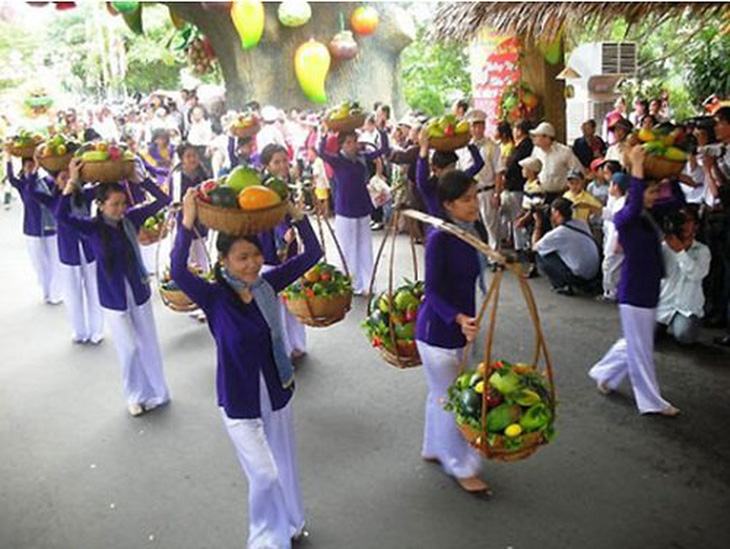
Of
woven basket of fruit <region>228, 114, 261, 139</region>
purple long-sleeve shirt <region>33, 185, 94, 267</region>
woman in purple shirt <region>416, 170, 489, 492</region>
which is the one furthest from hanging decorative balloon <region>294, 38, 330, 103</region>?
woman in purple shirt <region>416, 170, 489, 492</region>

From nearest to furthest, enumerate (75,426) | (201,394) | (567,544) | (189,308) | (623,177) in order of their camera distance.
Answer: (567,544) → (75,426) → (201,394) → (189,308) → (623,177)

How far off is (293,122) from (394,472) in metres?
10.5

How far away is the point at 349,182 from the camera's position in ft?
25.1

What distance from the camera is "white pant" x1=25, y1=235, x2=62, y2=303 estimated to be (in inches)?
341

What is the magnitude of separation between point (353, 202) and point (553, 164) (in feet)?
7.59

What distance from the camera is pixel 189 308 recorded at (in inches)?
250

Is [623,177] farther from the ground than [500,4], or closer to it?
closer to it

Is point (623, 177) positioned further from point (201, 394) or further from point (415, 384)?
point (201, 394)

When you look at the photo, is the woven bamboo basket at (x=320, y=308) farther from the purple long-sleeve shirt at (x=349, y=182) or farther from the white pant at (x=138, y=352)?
the purple long-sleeve shirt at (x=349, y=182)

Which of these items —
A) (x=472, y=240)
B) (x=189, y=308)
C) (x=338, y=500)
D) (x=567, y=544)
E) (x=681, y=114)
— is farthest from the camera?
(x=681, y=114)

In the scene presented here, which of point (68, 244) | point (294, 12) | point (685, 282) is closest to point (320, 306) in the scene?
point (685, 282)

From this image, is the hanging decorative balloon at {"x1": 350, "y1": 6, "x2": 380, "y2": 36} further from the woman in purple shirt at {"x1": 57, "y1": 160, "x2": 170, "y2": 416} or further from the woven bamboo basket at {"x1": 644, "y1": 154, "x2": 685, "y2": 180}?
the woven bamboo basket at {"x1": 644, "y1": 154, "x2": 685, "y2": 180}

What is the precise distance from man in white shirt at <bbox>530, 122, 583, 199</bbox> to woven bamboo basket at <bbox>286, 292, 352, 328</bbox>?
4.09 metres

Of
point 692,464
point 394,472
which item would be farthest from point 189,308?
point 692,464
